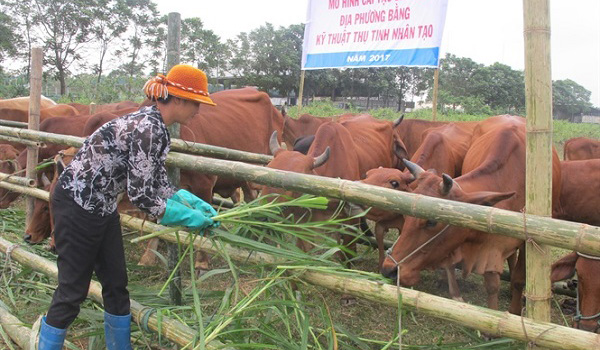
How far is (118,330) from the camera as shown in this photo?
2.91 metres

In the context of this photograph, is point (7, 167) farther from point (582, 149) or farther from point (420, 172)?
point (582, 149)

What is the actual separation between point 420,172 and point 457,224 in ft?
5.45

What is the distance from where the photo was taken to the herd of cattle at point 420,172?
3.31 m

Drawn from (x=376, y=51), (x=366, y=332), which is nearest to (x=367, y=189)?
(x=366, y=332)

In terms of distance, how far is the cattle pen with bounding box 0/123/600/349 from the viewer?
6.11 ft

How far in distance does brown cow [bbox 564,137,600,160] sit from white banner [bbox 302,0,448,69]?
2198mm

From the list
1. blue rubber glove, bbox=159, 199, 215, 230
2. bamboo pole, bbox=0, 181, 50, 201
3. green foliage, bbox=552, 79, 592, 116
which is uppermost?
green foliage, bbox=552, 79, 592, 116

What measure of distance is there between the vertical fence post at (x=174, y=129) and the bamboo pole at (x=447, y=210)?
24.6 inches

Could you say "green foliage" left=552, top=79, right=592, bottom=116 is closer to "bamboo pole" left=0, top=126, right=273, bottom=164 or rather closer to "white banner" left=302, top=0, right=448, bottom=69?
"white banner" left=302, top=0, right=448, bottom=69

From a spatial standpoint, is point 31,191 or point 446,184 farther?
point 31,191

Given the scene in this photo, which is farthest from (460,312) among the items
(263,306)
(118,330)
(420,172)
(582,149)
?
(582,149)

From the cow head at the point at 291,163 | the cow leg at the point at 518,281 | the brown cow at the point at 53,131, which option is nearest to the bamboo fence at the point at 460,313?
the cow head at the point at 291,163

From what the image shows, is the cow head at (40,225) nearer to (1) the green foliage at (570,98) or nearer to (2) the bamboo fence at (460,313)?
(2) the bamboo fence at (460,313)

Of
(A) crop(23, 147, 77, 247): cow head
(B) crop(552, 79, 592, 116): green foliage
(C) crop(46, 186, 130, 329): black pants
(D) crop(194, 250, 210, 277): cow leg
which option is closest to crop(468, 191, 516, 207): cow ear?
(C) crop(46, 186, 130, 329): black pants
